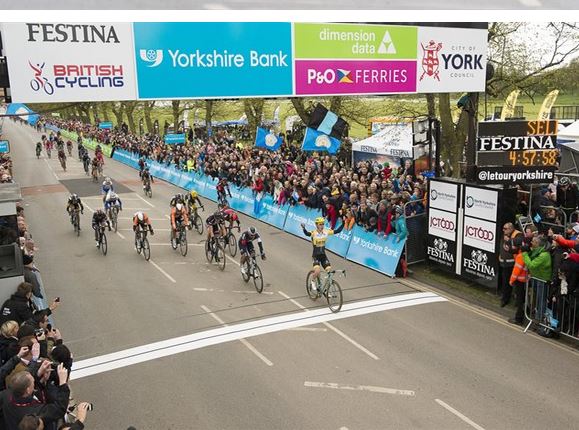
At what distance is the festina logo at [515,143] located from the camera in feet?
37.6

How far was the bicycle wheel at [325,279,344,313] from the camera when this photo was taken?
1126 centimetres

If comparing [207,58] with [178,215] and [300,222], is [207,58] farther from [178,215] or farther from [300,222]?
[300,222]

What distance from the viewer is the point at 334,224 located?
54.5ft

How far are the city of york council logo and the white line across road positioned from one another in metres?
5.99

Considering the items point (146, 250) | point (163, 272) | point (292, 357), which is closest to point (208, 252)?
point (163, 272)

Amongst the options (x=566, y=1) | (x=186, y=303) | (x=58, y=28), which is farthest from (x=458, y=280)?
(x=566, y=1)

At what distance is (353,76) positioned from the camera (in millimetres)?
5609

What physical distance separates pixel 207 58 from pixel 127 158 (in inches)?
1668


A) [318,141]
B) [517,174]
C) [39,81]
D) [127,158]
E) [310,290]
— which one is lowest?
[310,290]

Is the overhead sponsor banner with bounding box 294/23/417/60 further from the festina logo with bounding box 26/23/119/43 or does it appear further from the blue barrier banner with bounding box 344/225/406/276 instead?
the blue barrier banner with bounding box 344/225/406/276

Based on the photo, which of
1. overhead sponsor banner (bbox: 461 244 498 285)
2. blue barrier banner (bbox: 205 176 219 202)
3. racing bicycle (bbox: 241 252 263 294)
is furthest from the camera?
blue barrier banner (bbox: 205 176 219 202)

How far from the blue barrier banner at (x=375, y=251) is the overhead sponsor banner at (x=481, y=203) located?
2128 millimetres

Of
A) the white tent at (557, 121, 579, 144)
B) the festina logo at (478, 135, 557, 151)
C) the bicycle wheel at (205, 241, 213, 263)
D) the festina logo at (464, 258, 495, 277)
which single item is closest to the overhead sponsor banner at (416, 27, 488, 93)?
the festina logo at (478, 135, 557, 151)

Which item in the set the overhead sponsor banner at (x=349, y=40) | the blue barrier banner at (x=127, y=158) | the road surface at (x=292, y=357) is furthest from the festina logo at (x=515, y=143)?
the blue barrier banner at (x=127, y=158)
